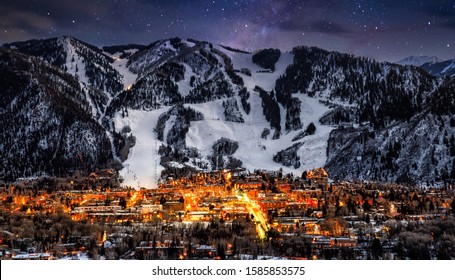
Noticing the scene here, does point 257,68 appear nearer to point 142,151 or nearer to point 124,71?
point 124,71

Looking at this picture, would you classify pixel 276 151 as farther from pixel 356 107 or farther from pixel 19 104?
pixel 19 104

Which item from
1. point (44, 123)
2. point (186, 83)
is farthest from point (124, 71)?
point (44, 123)

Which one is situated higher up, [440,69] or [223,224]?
[440,69]

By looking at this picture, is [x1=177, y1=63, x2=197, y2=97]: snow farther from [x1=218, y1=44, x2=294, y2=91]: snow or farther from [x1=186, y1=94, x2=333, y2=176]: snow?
[x1=218, y1=44, x2=294, y2=91]: snow

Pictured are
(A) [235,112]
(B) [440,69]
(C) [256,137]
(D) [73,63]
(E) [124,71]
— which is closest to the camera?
(C) [256,137]
